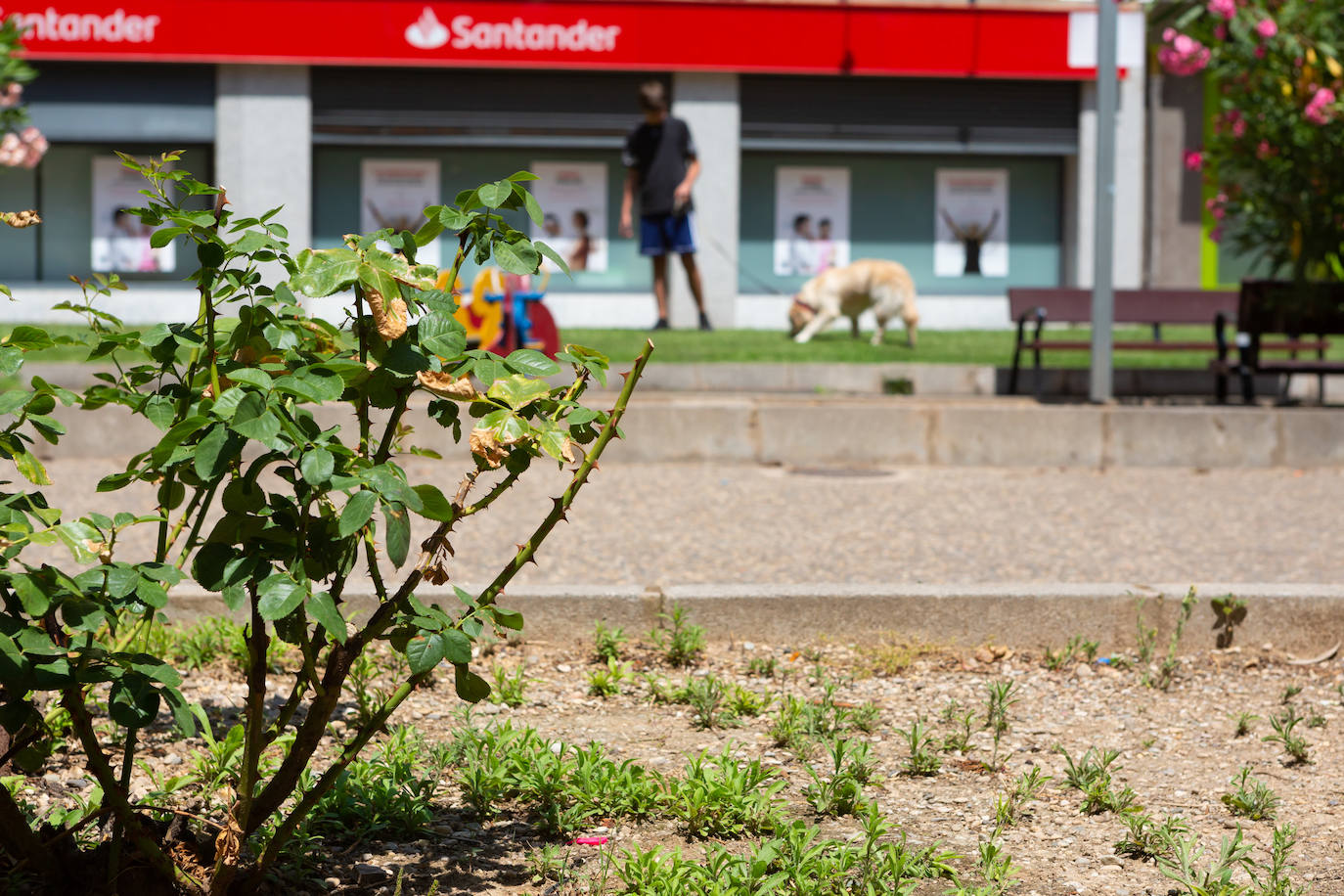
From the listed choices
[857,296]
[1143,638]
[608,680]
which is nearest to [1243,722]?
[1143,638]

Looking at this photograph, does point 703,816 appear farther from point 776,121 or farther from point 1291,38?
point 776,121

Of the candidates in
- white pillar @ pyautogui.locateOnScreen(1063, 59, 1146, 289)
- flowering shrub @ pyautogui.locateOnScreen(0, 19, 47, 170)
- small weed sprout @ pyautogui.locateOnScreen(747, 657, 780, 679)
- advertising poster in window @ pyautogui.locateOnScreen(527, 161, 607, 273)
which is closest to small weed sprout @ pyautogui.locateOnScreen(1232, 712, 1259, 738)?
small weed sprout @ pyautogui.locateOnScreen(747, 657, 780, 679)

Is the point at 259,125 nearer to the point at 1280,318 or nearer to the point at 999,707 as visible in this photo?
the point at 1280,318

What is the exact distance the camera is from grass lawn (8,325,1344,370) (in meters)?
12.4

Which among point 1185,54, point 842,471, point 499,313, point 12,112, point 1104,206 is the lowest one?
point 842,471

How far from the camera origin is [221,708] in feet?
11.2

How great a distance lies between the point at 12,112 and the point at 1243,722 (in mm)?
11071

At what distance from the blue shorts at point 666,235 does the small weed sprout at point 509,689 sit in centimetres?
1161

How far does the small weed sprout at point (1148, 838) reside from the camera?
2.63 m

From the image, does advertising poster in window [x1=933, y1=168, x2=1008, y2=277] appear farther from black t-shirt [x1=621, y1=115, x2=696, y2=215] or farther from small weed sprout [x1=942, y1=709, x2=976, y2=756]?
small weed sprout [x1=942, y1=709, x2=976, y2=756]

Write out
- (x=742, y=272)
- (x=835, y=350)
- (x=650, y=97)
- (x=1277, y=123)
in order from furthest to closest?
(x=742, y=272)
(x=650, y=97)
(x=835, y=350)
(x=1277, y=123)

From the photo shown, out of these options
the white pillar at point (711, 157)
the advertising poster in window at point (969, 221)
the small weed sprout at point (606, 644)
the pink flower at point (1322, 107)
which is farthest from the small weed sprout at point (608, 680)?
the advertising poster in window at point (969, 221)

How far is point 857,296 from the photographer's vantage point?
49.9 ft

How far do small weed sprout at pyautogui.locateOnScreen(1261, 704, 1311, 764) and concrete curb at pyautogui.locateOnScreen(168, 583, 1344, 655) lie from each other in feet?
2.34
